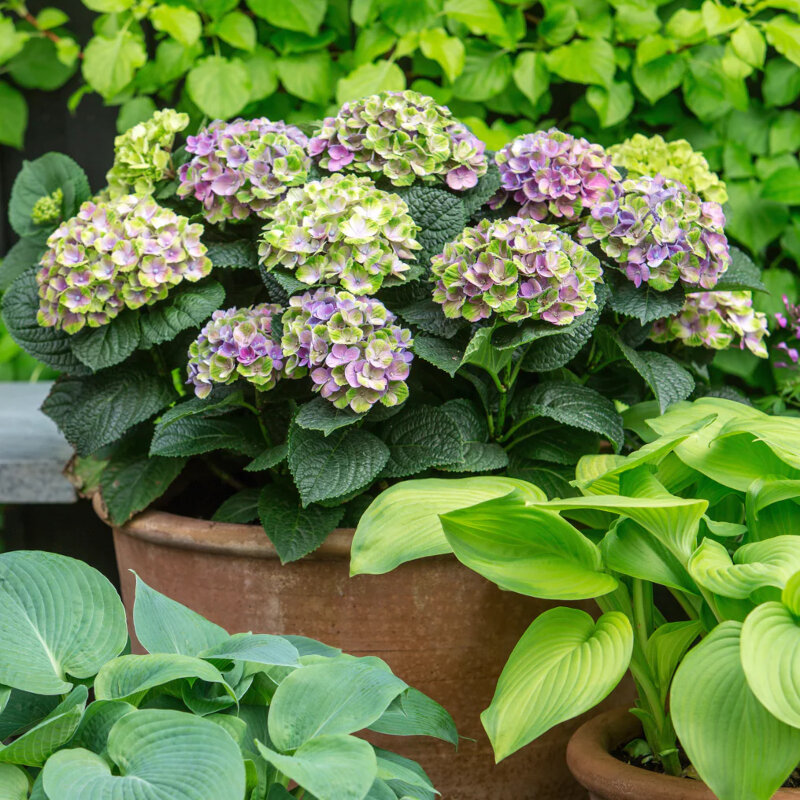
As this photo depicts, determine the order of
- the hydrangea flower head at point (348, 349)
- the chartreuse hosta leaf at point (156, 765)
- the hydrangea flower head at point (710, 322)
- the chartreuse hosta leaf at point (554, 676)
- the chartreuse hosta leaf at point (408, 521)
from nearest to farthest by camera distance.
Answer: the chartreuse hosta leaf at point (156, 765) → the chartreuse hosta leaf at point (554, 676) → the chartreuse hosta leaf at point (408, 521) → the hydrangea flower head at point (348, 349) → the hydrangea flower head at point (710, 322)

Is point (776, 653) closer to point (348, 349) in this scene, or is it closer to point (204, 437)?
point (348, 349)

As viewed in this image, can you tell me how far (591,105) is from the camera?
186 centimetres

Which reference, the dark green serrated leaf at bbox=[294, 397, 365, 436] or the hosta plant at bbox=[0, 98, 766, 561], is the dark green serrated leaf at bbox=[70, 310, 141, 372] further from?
the dark green serrated leaf at bbox=[294, 397, 365, 436]

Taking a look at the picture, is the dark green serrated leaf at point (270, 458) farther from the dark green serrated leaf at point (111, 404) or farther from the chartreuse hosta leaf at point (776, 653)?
the chartreuse hosta leaf at point (776, 653)

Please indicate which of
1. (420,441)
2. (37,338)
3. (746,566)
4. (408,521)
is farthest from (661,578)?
(37,338)

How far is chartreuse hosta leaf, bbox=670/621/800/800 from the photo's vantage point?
752 mm

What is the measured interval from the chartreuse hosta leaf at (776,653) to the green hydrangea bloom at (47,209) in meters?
1.12

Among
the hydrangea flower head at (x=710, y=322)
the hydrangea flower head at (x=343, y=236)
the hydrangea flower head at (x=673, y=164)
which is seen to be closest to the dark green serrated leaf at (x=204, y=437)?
the hydrangea flower head at (x=343, y=236)

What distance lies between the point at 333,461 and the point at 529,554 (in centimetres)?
28

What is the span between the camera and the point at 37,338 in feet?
4.26

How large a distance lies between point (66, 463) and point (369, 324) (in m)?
0.75

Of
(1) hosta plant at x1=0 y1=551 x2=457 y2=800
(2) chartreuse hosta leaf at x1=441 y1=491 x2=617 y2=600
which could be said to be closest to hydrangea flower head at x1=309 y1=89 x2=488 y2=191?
(2) chartreuse hosta leaf at x1=441 y1=491 x2=617 y2=600

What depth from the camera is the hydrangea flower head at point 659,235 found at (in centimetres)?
118

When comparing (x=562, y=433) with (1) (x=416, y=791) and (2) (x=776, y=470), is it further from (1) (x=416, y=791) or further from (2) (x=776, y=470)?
(1) (x=416, y=791)
